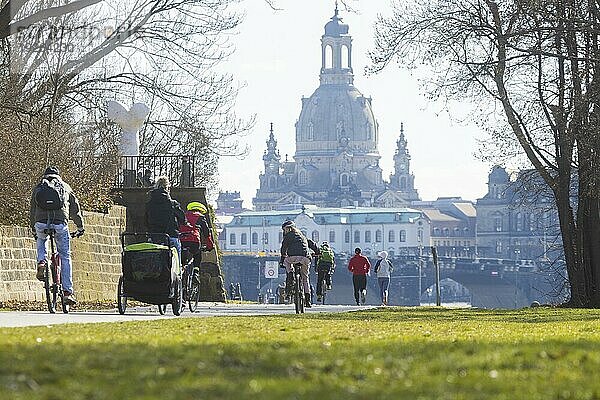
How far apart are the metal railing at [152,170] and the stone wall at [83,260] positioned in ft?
13.2

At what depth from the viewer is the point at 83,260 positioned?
86.3ft

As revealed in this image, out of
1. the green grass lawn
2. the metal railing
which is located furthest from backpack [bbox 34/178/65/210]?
the metal railing

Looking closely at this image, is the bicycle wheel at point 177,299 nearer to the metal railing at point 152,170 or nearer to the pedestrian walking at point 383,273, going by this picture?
the metal railing at point 152,170

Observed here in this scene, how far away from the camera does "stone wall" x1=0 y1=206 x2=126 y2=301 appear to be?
22578 millimetres

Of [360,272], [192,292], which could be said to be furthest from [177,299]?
[360,272]

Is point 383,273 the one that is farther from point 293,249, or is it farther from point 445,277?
point 445,277

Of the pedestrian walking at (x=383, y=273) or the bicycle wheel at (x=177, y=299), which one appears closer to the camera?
the bicycle wheel at (x=177, y=299)

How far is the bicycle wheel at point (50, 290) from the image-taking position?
1816 centimetres

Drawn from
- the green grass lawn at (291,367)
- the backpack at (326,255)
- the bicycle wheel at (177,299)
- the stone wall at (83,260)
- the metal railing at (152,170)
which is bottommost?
the green grass lawn at (291,367)

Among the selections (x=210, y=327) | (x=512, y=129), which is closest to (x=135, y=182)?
(x=512, y=129)

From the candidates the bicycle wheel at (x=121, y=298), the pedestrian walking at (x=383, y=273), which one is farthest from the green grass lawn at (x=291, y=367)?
the pedestrian walking at (x=383, y=273)

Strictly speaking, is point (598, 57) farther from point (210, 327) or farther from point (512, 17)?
point (210, 327)

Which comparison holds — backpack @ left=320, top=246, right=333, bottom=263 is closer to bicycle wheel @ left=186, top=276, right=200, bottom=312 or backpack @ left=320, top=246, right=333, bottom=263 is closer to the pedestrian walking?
the pedestrian walking

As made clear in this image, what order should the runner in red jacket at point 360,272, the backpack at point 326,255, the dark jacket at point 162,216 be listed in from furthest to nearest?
the runner in red jacket at point 360,272 < the backpack at point 326,255 < the dark jacket at point 162,216
